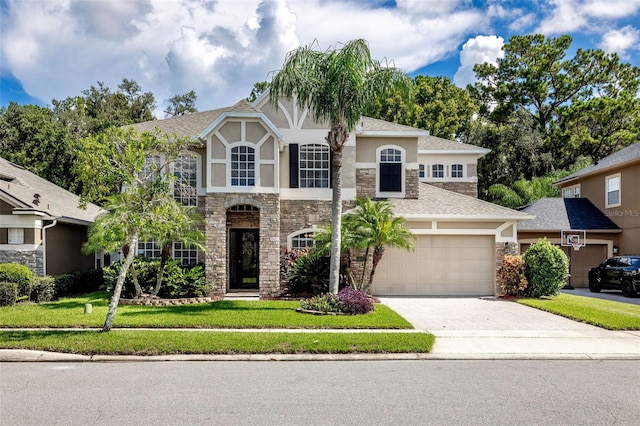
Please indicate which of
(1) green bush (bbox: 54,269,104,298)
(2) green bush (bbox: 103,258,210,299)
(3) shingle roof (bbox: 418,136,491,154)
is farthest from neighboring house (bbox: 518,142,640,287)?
(1) green bush (bbox: 54,269,104,298)

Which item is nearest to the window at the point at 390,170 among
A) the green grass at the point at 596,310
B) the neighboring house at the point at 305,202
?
the neighboring house at the point at 305,202

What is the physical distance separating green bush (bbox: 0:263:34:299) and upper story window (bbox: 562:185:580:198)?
27889 mm

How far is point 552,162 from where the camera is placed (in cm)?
3903

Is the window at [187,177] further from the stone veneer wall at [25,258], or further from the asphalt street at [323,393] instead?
the asphalt street at [323,393]

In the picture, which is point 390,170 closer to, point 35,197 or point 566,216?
point 566,216

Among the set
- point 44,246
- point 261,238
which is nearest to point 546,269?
point 261,238

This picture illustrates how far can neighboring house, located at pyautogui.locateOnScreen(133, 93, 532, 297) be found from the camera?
57.6ft

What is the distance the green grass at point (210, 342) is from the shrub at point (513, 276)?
8.46 meters

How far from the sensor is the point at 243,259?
19.8 meters

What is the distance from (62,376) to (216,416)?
11.7ft

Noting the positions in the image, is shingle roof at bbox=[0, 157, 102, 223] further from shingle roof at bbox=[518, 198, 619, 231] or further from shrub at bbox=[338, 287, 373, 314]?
shingle roof at bbox=[518, 198, 619, 231]

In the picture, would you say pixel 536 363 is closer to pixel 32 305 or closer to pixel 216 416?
pixel 216 416

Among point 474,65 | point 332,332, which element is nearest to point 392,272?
point 332,332

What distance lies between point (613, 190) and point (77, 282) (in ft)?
82.8
